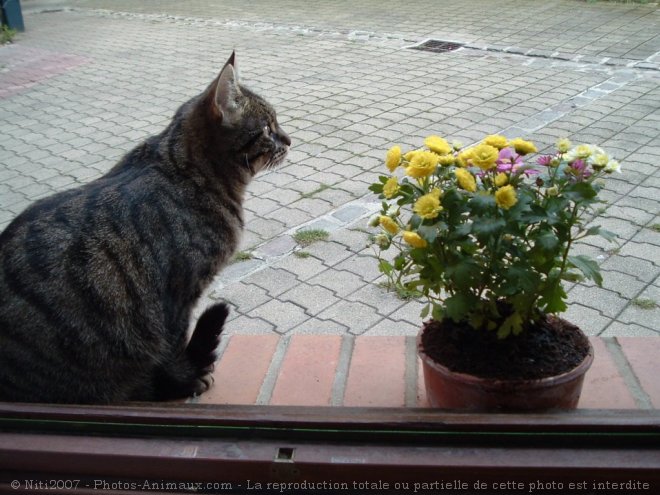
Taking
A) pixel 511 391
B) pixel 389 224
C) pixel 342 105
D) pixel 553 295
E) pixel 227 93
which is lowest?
pixel 342 105

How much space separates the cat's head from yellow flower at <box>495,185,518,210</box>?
1.07m

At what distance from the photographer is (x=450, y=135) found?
4.86 m

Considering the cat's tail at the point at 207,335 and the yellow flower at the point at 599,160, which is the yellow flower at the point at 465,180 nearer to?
the yellow flower at the point at 599,160

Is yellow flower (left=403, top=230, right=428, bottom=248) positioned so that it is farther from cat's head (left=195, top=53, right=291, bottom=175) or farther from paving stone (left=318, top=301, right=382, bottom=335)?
paving stone (left=318, top=301, right=382, bottom=335)

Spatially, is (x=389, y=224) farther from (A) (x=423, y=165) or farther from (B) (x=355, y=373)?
(B) (x=355, y=373)

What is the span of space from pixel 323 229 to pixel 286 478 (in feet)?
6.78

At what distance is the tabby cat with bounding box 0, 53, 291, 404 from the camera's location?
6.62 feet

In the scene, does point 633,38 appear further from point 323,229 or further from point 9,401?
point 9,401

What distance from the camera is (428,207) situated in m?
1.72

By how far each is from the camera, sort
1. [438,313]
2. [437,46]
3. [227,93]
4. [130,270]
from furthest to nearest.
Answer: [437,46], [227,93], [130,270], [438,313]

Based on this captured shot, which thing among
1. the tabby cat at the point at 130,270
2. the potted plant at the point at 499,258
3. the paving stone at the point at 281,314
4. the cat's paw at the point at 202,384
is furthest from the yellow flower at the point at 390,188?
the paving stone at the point at 281,314

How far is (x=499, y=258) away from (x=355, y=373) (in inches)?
31.6

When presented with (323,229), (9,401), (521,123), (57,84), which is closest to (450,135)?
(521,123)

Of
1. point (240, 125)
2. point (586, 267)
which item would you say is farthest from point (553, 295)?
point (240, 125)
